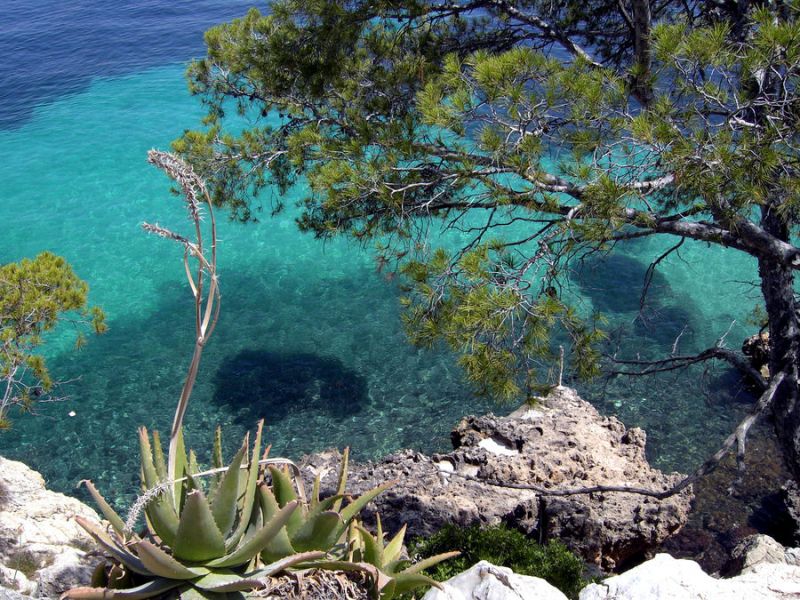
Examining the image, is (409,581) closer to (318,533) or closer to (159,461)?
(318,533)

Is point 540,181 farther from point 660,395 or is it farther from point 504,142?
point 660,395

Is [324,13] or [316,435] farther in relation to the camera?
[316,435]

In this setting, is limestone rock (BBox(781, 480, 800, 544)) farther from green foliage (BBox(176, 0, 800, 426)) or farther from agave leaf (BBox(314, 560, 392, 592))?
agave leaf (BBox(314, 560, 392, 592))

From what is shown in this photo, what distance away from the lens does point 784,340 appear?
18.7 ft

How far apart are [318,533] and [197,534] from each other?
0.72 m

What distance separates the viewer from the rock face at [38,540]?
4.77 meters

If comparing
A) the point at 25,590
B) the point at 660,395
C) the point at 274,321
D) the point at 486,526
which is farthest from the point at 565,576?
the point at 274,321

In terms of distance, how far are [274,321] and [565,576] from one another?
22.4 ft

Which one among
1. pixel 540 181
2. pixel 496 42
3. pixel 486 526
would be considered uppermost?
pixel 496 42

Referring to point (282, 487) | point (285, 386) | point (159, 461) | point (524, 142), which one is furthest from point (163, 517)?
point (285, 386)

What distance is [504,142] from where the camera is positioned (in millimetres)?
5035

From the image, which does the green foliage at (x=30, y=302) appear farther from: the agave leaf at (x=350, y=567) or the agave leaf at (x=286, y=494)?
the agave leaf at (x=350, y=567)

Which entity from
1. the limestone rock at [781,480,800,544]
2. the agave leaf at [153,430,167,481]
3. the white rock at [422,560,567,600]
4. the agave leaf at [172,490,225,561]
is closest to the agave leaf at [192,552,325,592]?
the agave leaf at [172,490,225,561]

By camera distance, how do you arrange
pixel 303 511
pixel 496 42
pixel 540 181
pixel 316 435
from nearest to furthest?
pixel 303 511
pixel 540 181
pixel 496 42
pixel 316 435
